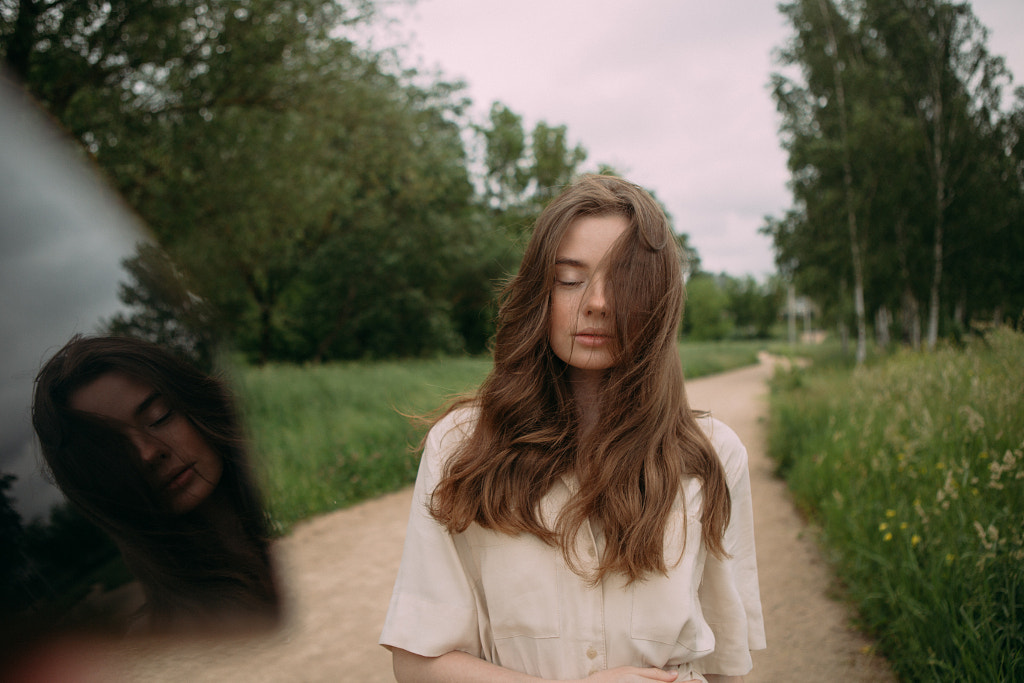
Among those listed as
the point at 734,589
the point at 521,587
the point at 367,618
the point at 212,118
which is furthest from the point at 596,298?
the point at 212,118

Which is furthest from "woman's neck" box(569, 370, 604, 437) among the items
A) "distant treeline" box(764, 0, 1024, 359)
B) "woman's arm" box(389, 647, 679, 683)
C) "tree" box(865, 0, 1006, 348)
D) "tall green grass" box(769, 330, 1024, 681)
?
"tree" box(865, 0, 1006, 348)

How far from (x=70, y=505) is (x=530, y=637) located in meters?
0.85

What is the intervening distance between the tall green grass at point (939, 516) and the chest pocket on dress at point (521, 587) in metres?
1.83

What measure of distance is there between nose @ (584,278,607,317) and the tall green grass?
6.57ft

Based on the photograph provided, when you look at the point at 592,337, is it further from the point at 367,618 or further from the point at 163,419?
the point at 367,618

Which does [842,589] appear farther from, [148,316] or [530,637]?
[148,316]

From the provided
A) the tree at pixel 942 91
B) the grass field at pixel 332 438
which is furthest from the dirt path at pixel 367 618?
the tree at pixel 942 91

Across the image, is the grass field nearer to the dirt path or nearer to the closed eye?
the dirt path

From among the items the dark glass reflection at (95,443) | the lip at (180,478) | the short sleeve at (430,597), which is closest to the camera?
the dark glass reflection at (95,443)

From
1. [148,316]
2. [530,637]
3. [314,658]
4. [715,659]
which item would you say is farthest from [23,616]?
[314,658]

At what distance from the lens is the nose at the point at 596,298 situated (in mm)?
1260

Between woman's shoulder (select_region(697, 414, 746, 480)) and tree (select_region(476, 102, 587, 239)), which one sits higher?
tree (select_region(476, 102, 587, 239))

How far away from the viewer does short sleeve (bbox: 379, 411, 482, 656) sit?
119cm

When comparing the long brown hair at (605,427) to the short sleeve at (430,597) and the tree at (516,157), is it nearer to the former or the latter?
the short sleeve at (430,597)
